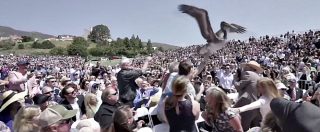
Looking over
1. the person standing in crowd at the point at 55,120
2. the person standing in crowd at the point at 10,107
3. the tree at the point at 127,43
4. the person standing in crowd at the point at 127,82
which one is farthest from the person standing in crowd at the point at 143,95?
the tree at the point at 127,43

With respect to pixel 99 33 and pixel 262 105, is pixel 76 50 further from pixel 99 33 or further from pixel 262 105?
pixel 262 105

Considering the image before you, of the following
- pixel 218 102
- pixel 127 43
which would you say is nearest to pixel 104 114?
pixel 218 102

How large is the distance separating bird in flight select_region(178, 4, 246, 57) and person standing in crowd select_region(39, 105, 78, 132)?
11.5 ft

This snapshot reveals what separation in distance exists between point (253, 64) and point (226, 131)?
183 cm

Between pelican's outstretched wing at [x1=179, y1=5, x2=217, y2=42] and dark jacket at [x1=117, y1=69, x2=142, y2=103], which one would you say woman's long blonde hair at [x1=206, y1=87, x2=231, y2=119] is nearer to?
pelican's outstretched wing at [x1=179, y1=5, x2=217, y2=42]

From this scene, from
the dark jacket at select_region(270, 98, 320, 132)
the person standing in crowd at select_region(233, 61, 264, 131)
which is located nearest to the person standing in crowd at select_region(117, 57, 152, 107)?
the person standing in crowd at select_region(233, 61, 264, 131)

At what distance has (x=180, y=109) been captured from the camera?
4.67 metres

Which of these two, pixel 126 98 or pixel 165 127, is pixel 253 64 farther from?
pixel 126 98

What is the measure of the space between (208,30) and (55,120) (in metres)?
4.40

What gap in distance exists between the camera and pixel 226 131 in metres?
4.61

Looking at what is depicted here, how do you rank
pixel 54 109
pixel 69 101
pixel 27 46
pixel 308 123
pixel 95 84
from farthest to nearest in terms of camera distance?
pixel 27 46, pixel 95 84, pixel 69 101, pixel 54 109, pixel 308 123

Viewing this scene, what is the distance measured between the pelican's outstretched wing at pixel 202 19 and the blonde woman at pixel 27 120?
387 centimetres

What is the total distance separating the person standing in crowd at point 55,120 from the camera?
3682 millimetres

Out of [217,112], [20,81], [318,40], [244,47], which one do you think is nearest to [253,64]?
[217,112]
